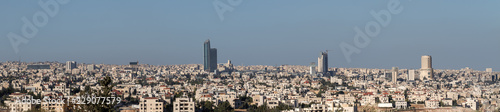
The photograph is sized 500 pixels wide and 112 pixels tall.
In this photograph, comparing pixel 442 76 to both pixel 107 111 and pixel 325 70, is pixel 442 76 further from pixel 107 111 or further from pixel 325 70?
pixel 107 111

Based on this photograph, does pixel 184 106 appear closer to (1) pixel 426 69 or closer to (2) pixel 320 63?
(1) pixel 426 69

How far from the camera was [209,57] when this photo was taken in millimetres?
87500

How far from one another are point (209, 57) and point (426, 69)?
2910cm

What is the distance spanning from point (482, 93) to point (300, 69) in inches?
2112

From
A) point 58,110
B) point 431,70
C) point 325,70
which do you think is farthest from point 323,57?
point 58,110

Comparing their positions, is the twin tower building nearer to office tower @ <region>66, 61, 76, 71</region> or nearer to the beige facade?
office tower @ <region>66, 61, 76, 71</region>

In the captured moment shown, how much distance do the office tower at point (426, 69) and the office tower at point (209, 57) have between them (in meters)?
26.4

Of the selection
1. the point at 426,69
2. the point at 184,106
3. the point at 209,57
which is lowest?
the point at 184,106

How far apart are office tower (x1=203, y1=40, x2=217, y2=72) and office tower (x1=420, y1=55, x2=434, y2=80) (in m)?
26.4

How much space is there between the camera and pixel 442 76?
6881 cm

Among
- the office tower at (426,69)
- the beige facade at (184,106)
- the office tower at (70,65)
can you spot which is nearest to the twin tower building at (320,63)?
the office tower at (426,69)

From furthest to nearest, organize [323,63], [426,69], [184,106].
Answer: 1. [323,63]
2. [426,69]
3. [184,106]

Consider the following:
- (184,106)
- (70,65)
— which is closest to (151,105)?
(184,106)

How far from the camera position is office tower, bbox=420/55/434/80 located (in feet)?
222
